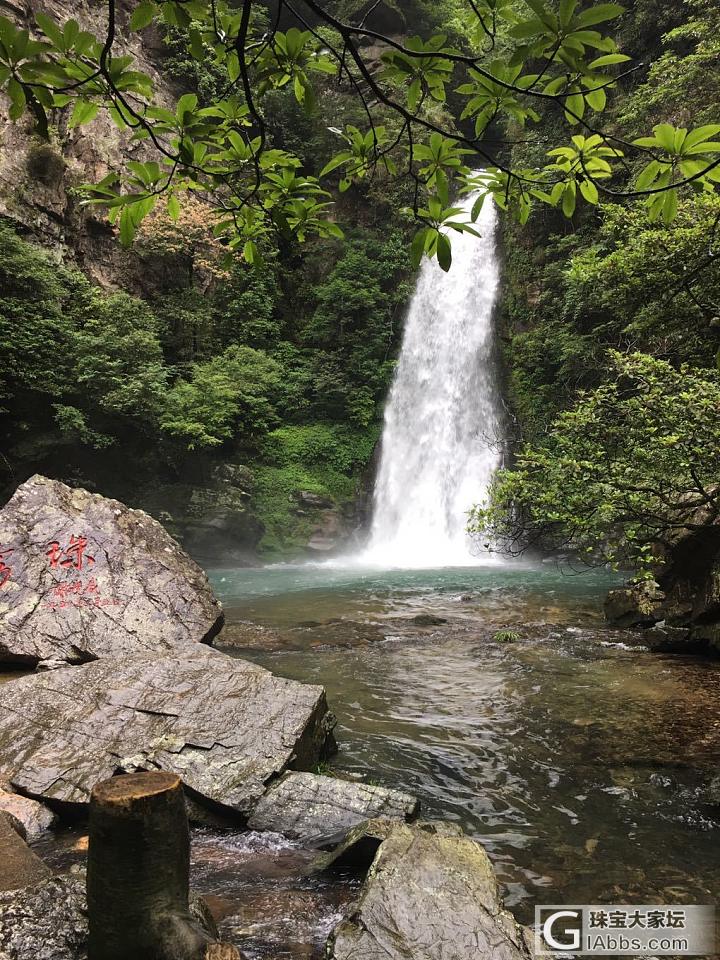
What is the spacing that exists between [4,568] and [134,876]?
5457mm

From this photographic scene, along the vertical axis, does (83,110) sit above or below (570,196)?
above

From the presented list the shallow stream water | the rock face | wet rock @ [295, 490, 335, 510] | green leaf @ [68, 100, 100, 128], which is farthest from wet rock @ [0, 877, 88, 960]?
wet rock @ [295, 490, 335, 510]

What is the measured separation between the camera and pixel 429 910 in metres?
2.33

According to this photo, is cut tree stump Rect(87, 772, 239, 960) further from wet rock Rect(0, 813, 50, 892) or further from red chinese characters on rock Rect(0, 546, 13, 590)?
red chinese characters on rock Rect(0, 546, 13, 590)

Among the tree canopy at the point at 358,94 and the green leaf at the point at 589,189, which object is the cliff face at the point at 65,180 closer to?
the tree canopy at the point at 358,94

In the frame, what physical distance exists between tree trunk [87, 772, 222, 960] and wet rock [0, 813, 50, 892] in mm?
520

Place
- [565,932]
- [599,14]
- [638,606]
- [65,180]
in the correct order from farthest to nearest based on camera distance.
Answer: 1. [65,180]
2. [638,606]
3. [565,932]
4. [599,14]

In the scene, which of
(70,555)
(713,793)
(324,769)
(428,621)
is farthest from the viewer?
(428,621)

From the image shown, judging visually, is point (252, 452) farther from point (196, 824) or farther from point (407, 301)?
point (196, 824)

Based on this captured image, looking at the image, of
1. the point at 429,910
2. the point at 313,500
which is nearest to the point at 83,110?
the point at 429,910

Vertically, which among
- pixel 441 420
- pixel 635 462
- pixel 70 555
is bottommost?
pixel 70 555

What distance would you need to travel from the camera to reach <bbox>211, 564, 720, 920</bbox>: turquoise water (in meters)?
3.09

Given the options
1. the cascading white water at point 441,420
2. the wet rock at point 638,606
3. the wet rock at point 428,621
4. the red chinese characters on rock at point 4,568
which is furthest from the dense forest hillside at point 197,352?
the wet rock at point 638,606
